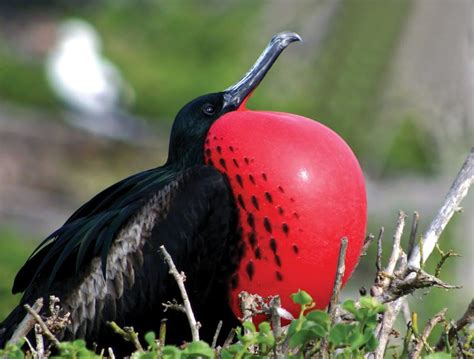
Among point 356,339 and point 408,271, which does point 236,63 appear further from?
point 356,339

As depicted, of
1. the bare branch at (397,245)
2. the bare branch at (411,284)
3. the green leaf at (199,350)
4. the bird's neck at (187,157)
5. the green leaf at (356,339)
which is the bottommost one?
the green leaf at (356,339)

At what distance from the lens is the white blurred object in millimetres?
13062

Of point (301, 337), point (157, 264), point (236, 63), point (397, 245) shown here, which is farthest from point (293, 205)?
point (236, 63)

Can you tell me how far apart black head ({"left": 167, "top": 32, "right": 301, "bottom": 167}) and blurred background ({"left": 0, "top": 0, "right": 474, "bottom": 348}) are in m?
0.73

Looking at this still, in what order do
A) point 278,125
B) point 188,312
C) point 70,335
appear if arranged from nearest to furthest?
point 188,312
point 278,125
point 70,335

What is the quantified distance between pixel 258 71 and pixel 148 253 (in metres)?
0.58

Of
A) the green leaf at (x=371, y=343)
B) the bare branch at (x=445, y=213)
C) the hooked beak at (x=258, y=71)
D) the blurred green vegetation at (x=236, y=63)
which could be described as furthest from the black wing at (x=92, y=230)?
the blurred green vegetation at (x=236, y=63)

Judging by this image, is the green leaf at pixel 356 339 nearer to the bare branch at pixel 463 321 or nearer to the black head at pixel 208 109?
the bare branch at pixel 463 321

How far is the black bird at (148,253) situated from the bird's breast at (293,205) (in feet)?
0.27

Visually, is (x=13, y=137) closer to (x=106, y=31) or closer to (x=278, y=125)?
(x=106, y=31)

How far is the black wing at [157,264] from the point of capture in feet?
11.2

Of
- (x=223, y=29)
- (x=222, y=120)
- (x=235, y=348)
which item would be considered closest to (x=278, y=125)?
(x=222, y=120)

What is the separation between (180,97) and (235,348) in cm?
1205

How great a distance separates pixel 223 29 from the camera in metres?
17.4
